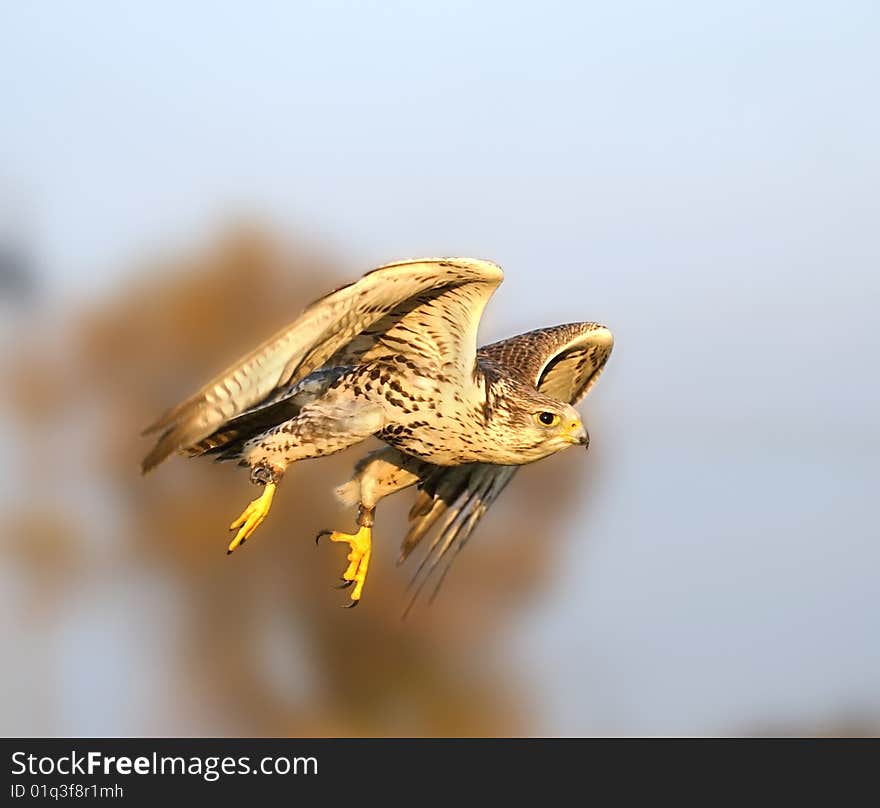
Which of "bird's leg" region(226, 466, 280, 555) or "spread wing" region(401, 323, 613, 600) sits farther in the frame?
"spread wing" region(401, 323, 613, 600)

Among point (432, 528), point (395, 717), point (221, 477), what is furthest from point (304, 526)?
point (432, 528)

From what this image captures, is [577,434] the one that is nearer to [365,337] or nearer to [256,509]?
[365,337]

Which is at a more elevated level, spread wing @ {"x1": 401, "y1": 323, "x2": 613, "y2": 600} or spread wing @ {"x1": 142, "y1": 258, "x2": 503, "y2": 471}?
spread wing @ {"x1": 142, "y1": 258, "x2": 503, "y2": 471}

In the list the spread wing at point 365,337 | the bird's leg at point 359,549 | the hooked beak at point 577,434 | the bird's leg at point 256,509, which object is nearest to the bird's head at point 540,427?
the hooked beak at point 577,434

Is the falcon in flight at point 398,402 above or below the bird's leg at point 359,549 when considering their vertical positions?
above

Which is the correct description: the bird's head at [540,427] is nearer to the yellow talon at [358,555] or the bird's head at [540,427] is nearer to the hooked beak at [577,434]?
the hooked beak at [577,434]

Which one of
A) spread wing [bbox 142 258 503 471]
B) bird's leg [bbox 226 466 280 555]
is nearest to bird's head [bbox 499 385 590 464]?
spread wing [bbox 142 258 503 471]

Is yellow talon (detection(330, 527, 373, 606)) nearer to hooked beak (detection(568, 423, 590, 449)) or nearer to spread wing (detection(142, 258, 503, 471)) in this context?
spread wing (detection(142, 258, 503, 471))

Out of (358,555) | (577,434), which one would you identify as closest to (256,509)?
(358,555)

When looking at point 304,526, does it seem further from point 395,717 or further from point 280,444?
point 280,444
